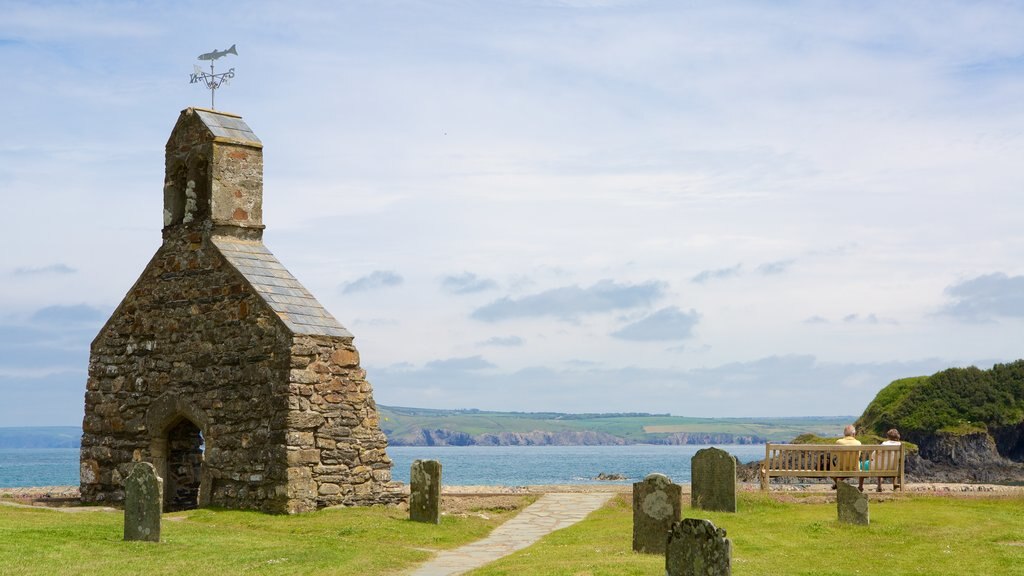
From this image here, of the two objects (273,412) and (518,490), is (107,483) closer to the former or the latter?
(273,412)

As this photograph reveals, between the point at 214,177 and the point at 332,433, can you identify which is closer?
the point at 332,433

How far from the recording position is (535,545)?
1908 centimetres

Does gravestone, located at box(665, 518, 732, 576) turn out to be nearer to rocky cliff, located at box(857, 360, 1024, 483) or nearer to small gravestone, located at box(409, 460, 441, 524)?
small gravestone, located at box(409, 460, 441, 524)

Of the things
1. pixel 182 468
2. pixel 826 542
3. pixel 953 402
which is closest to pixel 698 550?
pixel 826 542

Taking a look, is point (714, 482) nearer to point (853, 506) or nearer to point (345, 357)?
point (853, 506)

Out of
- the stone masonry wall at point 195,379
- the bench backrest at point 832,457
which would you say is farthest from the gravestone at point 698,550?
the bench backrest at point 832,457

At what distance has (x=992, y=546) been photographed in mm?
17547

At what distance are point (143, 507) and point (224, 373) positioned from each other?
715 cm

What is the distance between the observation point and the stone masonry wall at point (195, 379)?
24062 mm

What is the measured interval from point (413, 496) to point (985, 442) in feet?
131

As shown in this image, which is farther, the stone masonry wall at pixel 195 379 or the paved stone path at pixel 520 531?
the stone masonry wall at pixel 195 379

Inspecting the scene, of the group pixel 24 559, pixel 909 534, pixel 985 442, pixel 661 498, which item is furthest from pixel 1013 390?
pixel 24 559

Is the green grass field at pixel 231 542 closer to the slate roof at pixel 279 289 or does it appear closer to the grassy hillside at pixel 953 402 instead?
the slate roof at pixel 279 289

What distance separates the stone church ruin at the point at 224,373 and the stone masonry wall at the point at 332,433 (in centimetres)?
2
